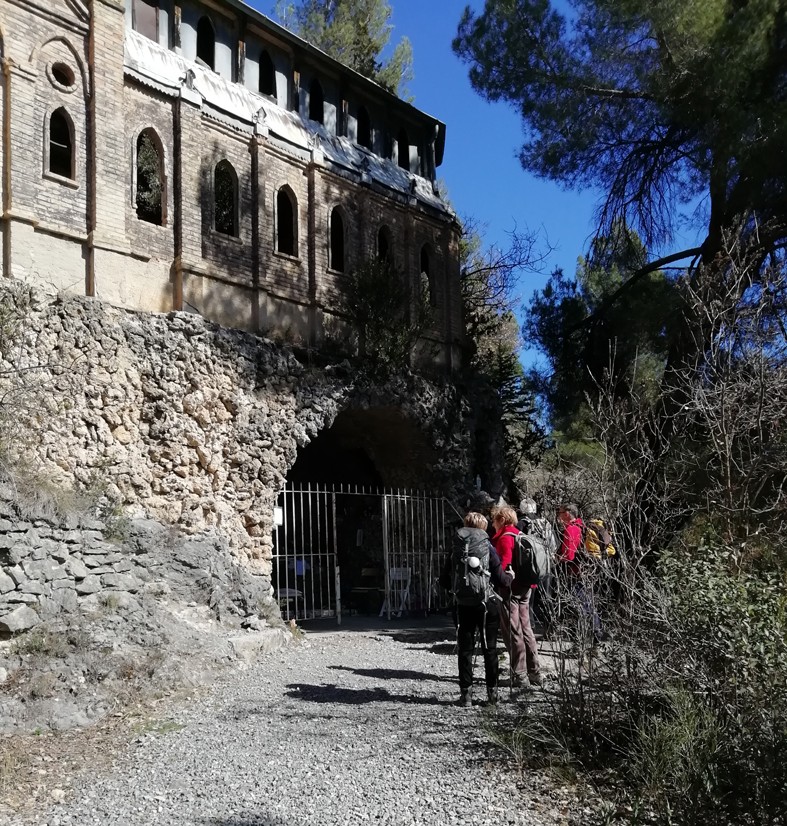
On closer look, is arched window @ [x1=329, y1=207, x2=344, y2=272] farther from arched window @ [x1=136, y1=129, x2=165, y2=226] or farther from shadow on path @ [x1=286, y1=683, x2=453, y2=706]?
shadow on path @ [x1=286, y1=683, x2=453, y2=706]

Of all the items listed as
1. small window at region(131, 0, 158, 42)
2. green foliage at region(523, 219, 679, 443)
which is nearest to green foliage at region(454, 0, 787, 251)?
green foliage at region(523, 219, 679, 443)

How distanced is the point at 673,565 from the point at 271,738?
327cm

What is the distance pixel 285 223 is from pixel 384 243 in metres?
2.48

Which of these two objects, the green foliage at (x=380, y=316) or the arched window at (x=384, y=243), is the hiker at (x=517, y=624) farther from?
the arched window at (x=384, y=243)

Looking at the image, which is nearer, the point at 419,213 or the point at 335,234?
the point at 335,234

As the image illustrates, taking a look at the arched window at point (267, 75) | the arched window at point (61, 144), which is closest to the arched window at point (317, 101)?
the arched window at point (267, 75)

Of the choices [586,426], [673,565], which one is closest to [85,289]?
[673,565]

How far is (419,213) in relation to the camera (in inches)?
746

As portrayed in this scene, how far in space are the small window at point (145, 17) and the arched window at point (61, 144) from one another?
7.86ft

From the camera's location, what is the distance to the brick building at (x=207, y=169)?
12320mm

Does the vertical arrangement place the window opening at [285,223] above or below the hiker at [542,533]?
above

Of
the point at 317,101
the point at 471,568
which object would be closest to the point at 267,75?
the point at 317,101

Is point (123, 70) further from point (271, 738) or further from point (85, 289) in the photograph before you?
point (271, 738)

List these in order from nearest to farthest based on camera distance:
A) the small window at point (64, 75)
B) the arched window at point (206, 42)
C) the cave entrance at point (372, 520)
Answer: the small window at point (64, 75) → the arched window at point (206, 42) → the cave entrance at point (372, 520)
